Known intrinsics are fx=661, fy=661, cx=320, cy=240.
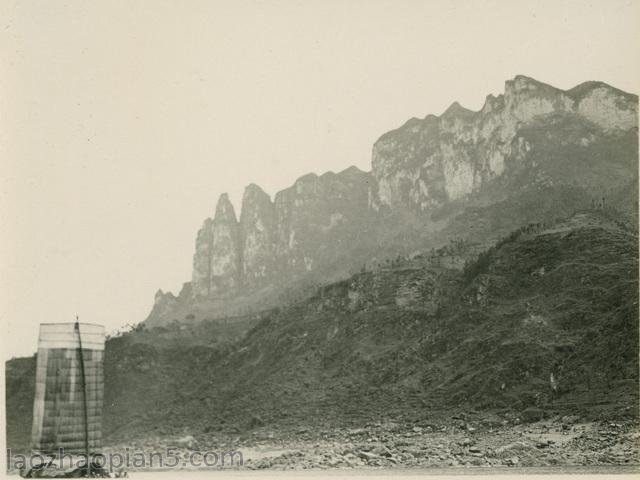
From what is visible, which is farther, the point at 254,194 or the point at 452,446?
the point at 254,194

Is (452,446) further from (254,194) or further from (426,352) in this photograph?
(254,194)

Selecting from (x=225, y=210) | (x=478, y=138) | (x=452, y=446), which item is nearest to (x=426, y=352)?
(x=452, y=446)

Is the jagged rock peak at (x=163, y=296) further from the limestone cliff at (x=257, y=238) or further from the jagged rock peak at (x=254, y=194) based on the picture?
the jagged rock peak at (x=254, y=194)

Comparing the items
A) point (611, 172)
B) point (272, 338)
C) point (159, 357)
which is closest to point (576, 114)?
point (611, 172)

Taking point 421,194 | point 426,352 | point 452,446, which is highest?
point 421,194

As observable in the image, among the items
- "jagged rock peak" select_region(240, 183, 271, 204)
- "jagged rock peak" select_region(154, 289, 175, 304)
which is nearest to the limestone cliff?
"jagged rock peak" select_region(240, 183, 271, 204)

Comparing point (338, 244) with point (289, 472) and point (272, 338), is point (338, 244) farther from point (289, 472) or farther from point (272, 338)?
point (289, 472)

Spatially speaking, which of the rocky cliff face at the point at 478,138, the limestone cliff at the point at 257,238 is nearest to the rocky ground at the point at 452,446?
the rocky cliff face at the point at 478,138
